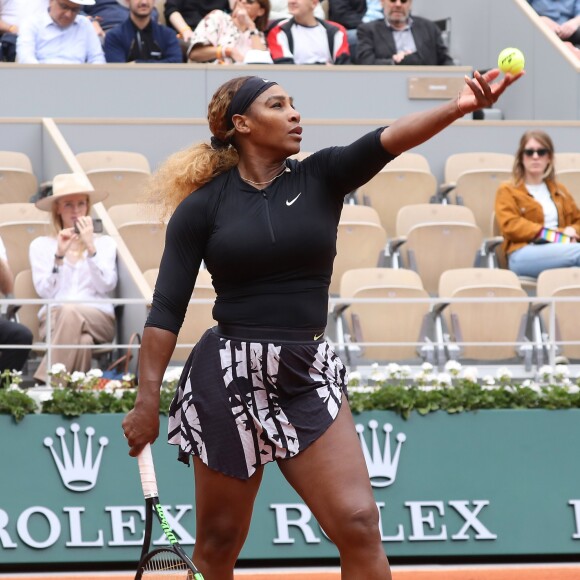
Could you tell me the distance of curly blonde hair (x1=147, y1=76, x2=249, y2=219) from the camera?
375 cm

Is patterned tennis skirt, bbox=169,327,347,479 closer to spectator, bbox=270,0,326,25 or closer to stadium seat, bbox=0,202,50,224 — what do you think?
stadium seat, bbox=0,202,50,224

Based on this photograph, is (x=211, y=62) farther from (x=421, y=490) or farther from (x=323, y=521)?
(x=323, y=521)

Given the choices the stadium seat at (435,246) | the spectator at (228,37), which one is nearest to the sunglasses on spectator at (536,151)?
the stadium seat at (435,246)

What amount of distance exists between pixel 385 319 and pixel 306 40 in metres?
4.13

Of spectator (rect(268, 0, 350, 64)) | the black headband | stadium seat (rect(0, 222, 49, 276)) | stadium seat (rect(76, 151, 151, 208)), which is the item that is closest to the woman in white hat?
stadium seat (rect(0, 222, 49, 276))

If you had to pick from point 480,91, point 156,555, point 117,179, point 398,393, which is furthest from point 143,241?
point 480,91

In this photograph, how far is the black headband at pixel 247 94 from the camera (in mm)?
3701

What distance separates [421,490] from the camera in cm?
637

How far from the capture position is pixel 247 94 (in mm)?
3705

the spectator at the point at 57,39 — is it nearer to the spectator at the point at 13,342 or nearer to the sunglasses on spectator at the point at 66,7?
the sunglasses on spectator at the point at 66,7

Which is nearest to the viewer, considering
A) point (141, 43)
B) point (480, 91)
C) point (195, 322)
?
point (480, 91)

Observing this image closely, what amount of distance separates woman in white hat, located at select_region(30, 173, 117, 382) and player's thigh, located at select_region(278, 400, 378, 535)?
3.39m

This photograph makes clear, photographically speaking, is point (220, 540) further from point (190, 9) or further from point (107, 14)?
point (107, 14)

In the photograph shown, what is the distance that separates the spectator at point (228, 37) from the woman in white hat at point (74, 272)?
3203mm
